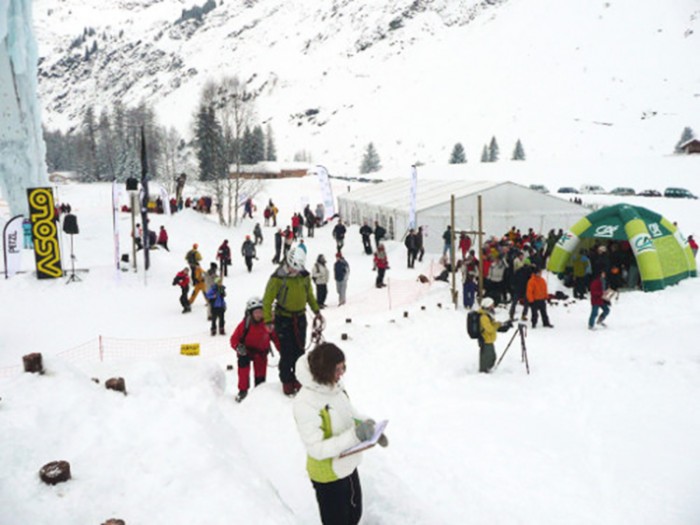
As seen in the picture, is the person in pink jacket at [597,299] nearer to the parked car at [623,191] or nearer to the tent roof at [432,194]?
the tent roof at [432,194]

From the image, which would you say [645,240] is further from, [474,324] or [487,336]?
[474,324]

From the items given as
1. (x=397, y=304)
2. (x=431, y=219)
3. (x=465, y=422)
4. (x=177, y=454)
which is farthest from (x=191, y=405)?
(x=431, y=219)

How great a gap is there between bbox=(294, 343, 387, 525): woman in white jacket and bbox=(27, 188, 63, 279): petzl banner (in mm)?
14284

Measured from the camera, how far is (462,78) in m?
102

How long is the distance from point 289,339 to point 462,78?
10432cm

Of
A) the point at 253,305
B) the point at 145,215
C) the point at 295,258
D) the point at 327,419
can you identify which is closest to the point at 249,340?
the point at 253,305

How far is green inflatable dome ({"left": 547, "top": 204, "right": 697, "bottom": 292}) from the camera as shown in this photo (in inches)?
555

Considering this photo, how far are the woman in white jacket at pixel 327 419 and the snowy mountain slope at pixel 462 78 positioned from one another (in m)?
67.7

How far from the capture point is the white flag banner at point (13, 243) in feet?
47.3

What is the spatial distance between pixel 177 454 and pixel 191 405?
1114 mm

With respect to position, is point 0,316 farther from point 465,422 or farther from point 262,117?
point 262,117

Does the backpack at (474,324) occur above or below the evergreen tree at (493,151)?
below

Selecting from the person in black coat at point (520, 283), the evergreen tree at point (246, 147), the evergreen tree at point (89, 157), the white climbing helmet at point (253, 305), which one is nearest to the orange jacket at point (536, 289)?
the person in black coat at point (520, 283)

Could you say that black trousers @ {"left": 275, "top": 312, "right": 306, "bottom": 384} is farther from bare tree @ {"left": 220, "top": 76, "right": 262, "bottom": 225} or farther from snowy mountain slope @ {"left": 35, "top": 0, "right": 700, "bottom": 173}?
snowy mountain slope @ {"left": 35, "top": 0, "right": 700, "bottom": 173}
